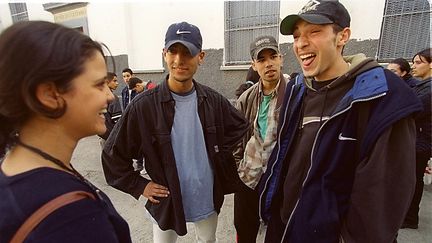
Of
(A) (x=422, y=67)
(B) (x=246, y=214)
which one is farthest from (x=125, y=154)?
(A) (x=422, y=67)

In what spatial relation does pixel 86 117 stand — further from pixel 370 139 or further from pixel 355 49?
pixel 355 49

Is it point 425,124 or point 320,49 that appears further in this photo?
point 425,124

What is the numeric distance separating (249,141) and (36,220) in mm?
1580

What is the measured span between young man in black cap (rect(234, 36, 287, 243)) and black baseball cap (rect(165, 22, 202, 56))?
65 centimetres

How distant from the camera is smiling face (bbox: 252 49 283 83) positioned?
2045mm

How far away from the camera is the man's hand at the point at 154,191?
1659 mm

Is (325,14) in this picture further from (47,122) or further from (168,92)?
(47,122)

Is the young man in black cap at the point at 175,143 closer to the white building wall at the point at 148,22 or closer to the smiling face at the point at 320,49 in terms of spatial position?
the smiling face at the point at 320,49

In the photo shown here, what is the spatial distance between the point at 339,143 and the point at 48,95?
46.7 inches

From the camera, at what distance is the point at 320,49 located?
1307 millimetres

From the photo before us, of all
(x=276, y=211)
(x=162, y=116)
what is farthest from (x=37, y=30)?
(x=276, y=211)

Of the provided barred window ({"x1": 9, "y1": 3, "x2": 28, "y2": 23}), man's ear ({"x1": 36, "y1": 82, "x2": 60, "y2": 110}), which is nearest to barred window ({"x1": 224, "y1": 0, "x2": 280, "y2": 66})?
man's ear ({"x1": 36, "y1": 82, "x2": 60, "y2": 110})

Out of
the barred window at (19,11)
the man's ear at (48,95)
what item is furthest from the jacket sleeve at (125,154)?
the barred window at (19,11)

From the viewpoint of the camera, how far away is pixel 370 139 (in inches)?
43.8
